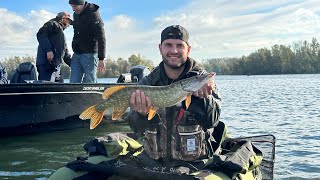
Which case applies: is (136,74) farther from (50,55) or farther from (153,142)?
(153,142)

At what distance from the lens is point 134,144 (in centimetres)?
452

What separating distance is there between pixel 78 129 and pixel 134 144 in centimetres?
464

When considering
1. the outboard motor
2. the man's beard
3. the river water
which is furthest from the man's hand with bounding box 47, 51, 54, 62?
the man's beard

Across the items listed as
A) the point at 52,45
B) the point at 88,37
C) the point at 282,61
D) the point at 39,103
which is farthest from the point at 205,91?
the point at 282,61

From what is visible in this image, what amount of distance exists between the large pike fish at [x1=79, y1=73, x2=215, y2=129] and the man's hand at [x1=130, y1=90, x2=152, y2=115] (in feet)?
0.10

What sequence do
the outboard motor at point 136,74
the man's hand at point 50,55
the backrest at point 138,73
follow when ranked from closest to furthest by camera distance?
the man's hand at point 50,55 → the outboard motor at point 136,74 → the backrest at point 138,73

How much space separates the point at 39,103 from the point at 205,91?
488 centimetres

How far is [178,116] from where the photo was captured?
4.02 m

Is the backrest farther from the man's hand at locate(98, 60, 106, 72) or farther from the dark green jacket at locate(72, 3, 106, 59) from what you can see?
the dark green jacket at locate(72, 3, 106, 59)

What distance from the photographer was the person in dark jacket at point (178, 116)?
390 centimetres

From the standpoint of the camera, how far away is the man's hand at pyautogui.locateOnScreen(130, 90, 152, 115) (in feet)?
12.3

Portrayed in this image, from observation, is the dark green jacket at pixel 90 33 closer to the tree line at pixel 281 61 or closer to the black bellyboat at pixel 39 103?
the black bellyboat at pixel 39 103

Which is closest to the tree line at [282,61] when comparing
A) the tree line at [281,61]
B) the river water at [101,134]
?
the tree line at [281,61]

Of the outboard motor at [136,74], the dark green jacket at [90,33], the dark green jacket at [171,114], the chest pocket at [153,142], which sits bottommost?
the chest pocket at [153,142]
